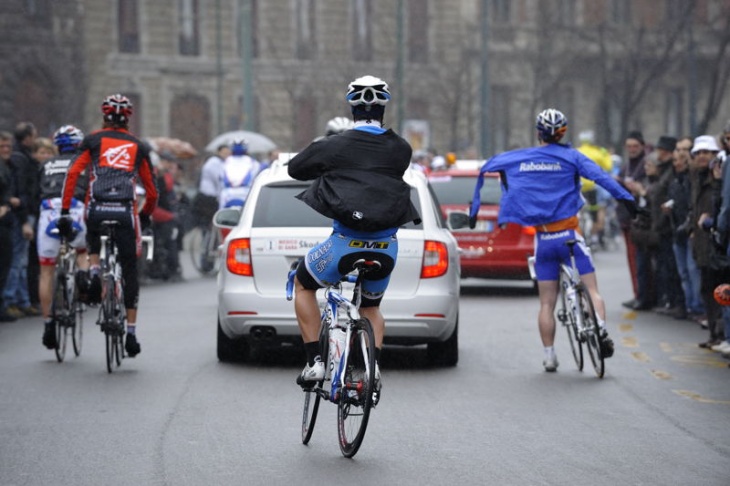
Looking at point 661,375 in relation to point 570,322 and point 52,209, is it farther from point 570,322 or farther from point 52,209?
point 52,209

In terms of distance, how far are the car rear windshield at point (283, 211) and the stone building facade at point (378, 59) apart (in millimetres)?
38176

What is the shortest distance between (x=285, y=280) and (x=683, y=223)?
241 inches

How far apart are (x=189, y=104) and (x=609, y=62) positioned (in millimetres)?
A: 15361

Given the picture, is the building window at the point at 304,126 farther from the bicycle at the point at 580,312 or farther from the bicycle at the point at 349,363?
the bicycle at the point at 349,363

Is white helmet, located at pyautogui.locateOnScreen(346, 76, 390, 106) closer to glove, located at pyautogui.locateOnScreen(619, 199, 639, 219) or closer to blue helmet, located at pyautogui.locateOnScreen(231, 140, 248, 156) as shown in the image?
glove, located at pyautogui.locateOnScreen(619, 199, 639, 219)

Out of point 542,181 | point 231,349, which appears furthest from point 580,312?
point 231,349

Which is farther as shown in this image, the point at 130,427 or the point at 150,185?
the point at 150,185

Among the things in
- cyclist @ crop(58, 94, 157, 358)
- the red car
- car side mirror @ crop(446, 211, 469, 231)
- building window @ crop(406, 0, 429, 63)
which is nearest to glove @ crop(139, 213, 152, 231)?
cyclist @ crop(58, 94, 157, 358)

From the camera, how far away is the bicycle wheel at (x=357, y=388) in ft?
27.2

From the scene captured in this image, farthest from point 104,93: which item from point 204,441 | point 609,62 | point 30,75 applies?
point 204,441

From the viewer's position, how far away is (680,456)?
8.66 m

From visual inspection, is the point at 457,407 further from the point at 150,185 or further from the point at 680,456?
the point at 150,185

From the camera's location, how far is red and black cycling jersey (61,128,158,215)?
12.2m

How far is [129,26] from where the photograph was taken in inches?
2334
